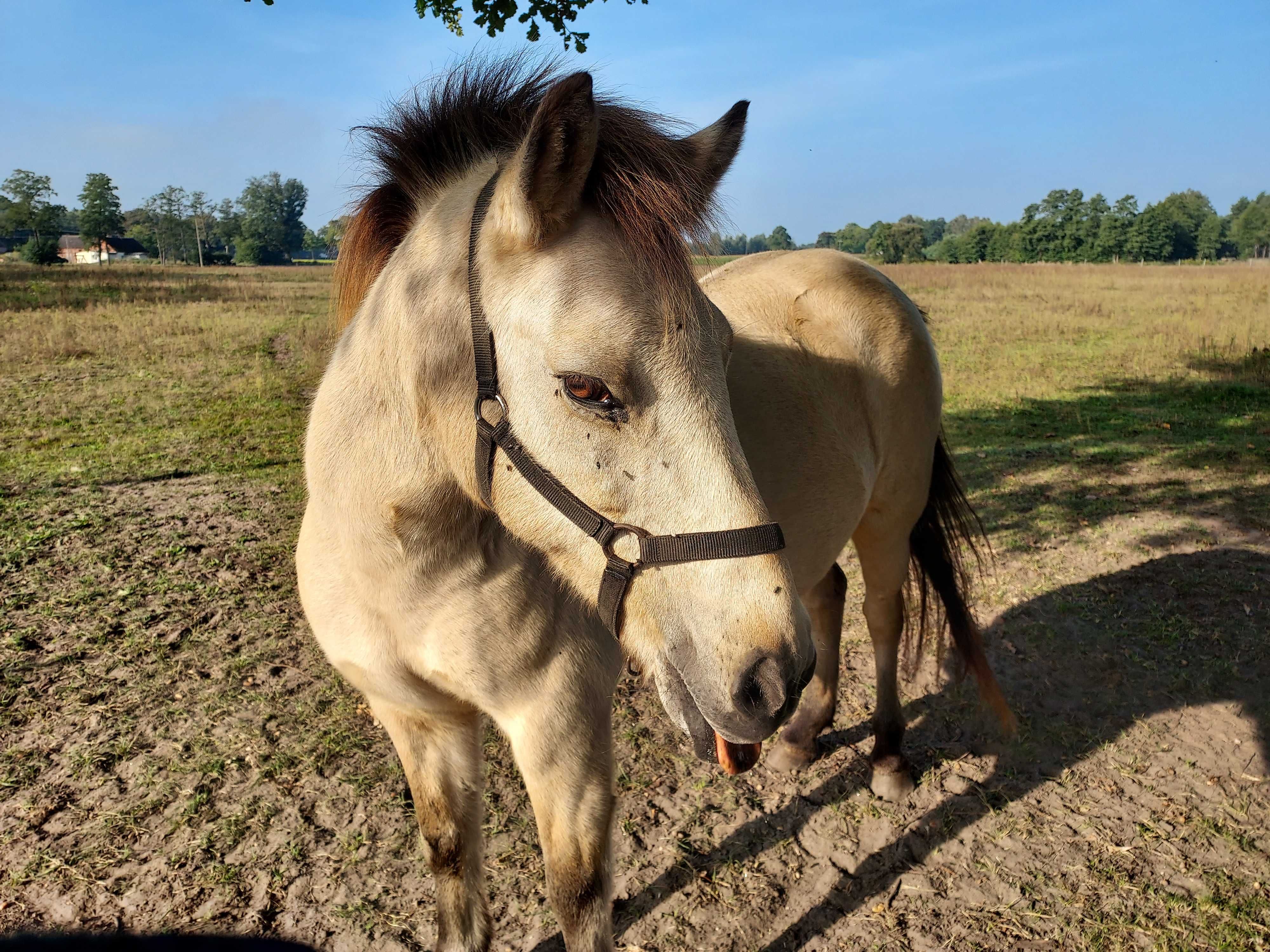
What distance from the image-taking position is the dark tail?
11.1 ft

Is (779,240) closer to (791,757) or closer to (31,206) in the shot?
(791,757)

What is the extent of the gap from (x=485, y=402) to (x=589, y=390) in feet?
0.83

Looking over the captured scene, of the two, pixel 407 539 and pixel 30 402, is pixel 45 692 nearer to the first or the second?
pixel 407 539

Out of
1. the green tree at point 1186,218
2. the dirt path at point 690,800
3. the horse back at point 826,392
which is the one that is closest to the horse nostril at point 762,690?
the horse back at point 826,392

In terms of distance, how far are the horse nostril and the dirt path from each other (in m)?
1.54

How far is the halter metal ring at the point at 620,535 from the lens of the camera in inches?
55.9

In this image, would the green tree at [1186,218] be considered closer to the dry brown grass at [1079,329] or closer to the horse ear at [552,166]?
the dry brown grass at [1079,329]

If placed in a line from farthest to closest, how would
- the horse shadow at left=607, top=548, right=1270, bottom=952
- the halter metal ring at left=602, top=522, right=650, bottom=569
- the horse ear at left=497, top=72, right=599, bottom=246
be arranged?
the horse shadow at left=607, top=548, right=1270, bottom=952, the halter metal ring at left=602, top=522, right=650, bottom=569, the horse ear at left=497, top=72, right=599, bottom=246

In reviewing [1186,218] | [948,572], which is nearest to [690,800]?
[948,572]

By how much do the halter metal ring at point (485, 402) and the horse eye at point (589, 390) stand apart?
0.16 meters

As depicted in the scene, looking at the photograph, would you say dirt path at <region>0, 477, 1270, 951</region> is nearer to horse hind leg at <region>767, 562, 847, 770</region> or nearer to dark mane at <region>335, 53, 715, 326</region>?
horse hind leg at <region>767, 562, 847, 770</region>

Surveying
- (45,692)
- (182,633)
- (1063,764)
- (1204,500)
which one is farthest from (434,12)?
(1204,500)

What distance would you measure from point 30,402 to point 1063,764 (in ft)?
34.9

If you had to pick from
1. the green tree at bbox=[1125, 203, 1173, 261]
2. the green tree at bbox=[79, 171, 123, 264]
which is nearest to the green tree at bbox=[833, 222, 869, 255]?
the green tree at bbox=[1125, 203, 1173, 261]
